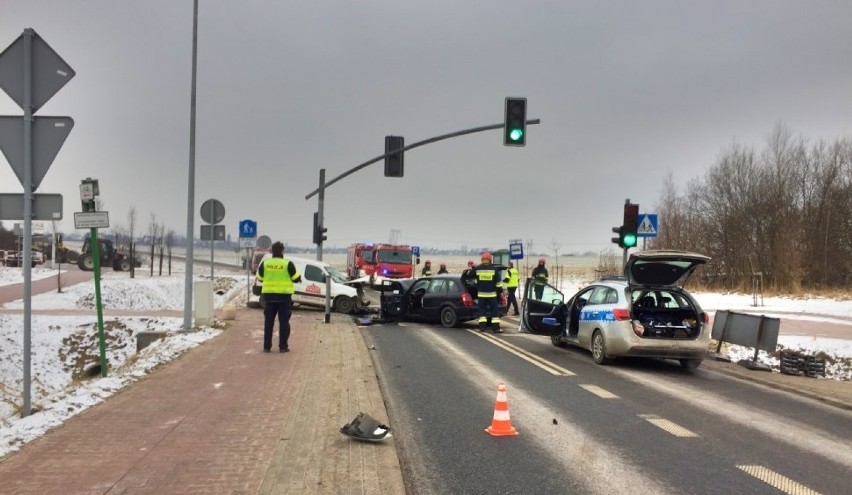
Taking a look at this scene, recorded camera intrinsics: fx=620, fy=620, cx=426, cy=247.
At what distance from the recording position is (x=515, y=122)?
52.5 ft

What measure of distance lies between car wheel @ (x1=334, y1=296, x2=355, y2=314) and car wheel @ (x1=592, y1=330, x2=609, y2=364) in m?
11.3

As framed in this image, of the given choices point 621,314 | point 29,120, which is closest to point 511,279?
point 621,314

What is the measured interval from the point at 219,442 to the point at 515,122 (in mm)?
12387

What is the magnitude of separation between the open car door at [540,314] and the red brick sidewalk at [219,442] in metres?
4.89

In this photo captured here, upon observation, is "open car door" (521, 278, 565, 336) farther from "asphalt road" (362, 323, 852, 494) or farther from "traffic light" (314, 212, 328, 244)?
"traffic light" (314, 212, 328, 244)

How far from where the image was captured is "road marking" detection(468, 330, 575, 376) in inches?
402

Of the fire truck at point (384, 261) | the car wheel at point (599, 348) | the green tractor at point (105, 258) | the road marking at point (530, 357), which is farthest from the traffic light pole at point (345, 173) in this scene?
the green tractor at point (105, 258)

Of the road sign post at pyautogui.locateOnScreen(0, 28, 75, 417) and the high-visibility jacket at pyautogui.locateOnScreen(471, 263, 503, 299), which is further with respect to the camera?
the high-visibility jacket at pyautogui.locateOnScreen(471, 263, 503, 299)

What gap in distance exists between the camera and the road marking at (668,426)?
638 cm

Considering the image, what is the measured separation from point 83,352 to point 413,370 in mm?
9928

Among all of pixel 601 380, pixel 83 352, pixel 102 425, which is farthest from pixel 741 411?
pixel 83 352

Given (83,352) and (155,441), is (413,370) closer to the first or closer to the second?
(155,441)

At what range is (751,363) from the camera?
37.7 feet

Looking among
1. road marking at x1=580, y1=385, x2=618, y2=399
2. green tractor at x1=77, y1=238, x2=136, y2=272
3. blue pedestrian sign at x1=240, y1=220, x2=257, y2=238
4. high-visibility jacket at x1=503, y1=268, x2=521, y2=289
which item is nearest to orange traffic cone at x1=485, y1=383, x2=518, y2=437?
road marking at x1=580, y1=385, x2=618, y2=399
